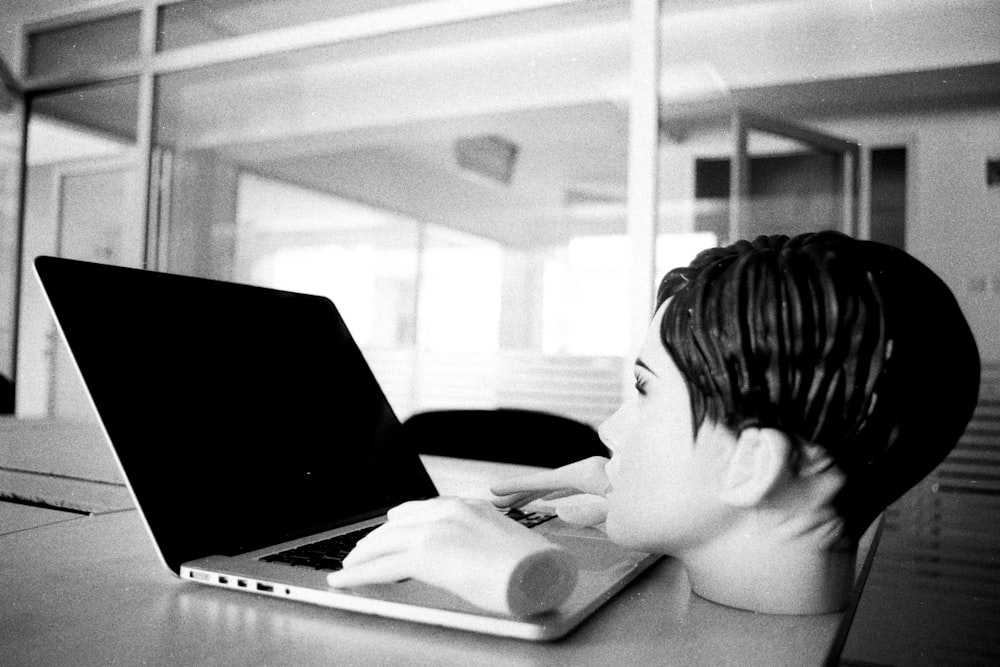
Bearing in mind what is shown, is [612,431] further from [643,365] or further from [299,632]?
[299,632]

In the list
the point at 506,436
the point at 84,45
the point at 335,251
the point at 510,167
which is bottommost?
the point at 506,436

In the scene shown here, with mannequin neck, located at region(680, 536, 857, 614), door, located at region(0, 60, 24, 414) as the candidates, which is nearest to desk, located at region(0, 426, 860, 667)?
mannequin neck, located at region(680, 536, 857, 614)

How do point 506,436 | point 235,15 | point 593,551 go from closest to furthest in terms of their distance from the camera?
point 593,551 → point 506,436 → point 235,15

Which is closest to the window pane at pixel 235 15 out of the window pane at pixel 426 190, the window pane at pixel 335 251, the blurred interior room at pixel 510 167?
the blurred interior room at pixel 510 167

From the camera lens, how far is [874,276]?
58 centimetres

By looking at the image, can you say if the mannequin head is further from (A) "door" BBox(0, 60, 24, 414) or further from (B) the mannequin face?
(A) "door" BBox(0, 60, 24, 414)

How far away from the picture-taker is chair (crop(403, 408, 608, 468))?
1.95 m

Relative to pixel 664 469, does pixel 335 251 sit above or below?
above

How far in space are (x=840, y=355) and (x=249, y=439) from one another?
0.55 meters

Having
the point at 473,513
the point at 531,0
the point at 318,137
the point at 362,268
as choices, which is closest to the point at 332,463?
the point at 473,513

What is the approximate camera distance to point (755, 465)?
58 cm

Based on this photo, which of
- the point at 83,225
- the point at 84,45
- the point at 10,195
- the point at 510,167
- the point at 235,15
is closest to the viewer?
the point at 235,15

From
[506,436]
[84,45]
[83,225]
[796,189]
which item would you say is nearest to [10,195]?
[83,225]

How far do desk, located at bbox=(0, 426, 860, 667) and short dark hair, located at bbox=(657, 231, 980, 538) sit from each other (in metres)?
0.13
